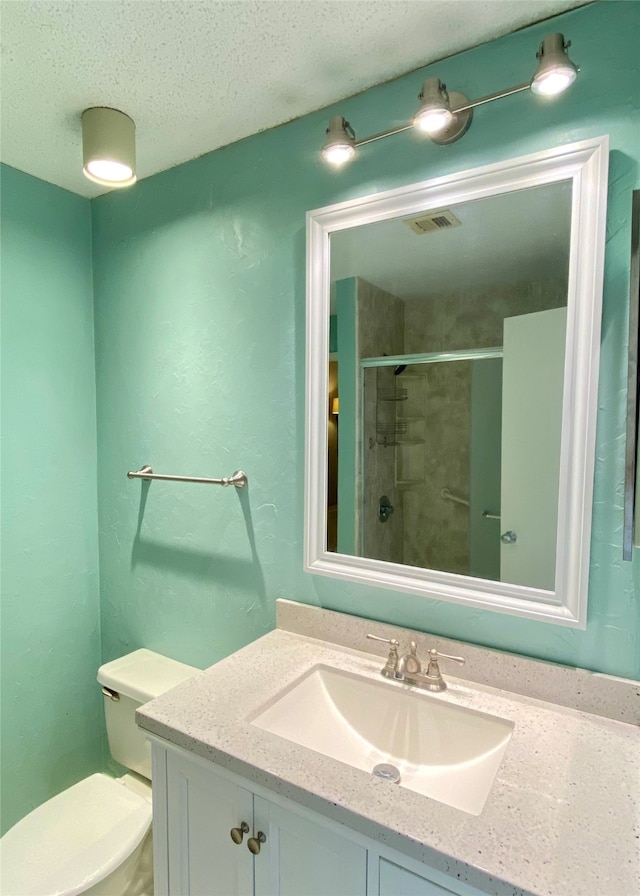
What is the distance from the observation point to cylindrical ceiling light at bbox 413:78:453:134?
37.7 inches

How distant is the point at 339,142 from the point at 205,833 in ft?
4.92

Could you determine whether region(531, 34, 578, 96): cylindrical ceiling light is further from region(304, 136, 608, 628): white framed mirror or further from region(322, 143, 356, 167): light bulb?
region(322, 143, 356, 167): light bulb

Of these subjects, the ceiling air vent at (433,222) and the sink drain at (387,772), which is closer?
the sink drain at (387,772)

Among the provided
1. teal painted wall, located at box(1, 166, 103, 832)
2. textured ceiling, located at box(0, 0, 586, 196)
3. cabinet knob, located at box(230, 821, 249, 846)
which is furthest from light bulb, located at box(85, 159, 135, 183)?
cabinet knob, located at box(230, 821, 249, 846)

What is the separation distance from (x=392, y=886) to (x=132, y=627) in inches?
51.5

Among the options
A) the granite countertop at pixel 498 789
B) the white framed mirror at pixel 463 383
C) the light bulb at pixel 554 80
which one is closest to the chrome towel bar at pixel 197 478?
the white framed mirror at pixel 463 383

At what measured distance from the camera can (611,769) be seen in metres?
0.80

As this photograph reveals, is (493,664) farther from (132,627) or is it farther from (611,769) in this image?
(132,627)

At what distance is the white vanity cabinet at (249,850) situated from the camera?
2.39 feet

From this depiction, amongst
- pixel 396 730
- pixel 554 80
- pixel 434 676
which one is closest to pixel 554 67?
pixel 554 80

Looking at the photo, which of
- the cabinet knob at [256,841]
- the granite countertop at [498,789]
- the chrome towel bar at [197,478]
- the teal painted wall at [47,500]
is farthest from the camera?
the teal painted wall at [47,500]

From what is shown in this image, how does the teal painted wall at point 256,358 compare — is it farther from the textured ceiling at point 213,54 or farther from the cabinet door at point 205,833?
the cabinet door at point 205,833

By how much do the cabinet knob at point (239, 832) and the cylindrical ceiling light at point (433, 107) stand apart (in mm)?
1401

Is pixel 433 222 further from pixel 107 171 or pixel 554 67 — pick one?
pixel 107 171
